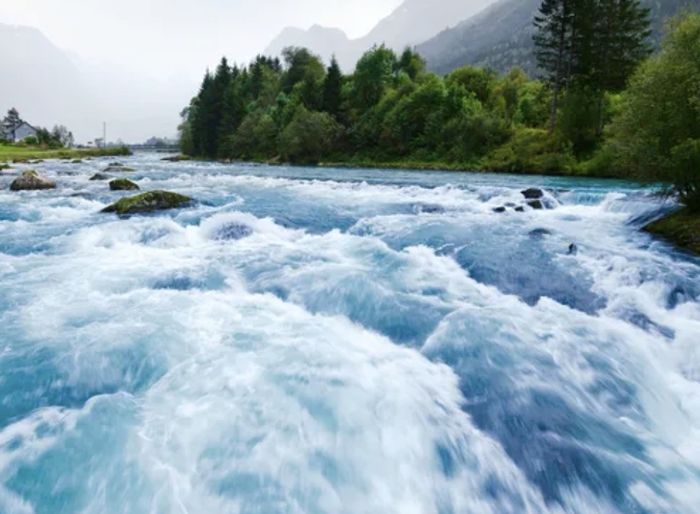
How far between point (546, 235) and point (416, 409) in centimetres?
1112

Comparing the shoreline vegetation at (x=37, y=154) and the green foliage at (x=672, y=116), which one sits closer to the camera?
the green foliage at (x=672, y=116)

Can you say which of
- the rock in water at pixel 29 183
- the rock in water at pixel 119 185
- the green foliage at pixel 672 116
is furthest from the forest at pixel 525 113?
the rock in water at pixel 29 183

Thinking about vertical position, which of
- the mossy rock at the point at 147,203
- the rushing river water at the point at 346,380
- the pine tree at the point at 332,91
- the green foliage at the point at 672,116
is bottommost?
the rushing river water at the point at 346,380

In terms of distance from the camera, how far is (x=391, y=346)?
7230mm

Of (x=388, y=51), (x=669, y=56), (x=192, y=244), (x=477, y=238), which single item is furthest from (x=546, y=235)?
(x=388, y=51)

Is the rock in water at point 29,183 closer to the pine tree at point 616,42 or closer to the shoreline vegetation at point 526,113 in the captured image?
the shoreline vegetation at point 526,113

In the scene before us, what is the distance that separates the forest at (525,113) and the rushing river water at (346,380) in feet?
16.2

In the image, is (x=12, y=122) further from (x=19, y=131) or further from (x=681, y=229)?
(x=681, y=229)

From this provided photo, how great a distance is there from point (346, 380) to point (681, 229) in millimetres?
13099

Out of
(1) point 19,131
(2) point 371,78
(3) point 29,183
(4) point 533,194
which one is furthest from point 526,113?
(1) point 19,131

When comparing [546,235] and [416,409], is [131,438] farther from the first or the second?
[546,235]

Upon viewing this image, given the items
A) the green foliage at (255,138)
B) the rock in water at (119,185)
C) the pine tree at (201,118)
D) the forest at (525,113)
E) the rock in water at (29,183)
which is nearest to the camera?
the forest at (525,113)

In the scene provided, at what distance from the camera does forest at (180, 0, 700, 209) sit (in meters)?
13.9

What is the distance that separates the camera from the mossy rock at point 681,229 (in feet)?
42.9
